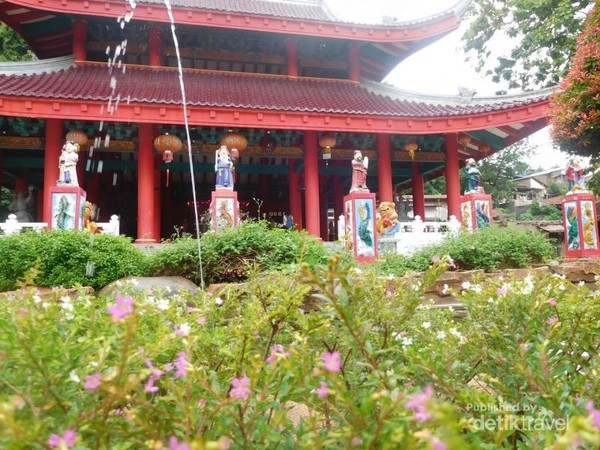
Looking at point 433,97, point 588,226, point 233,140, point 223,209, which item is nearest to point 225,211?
point 223,209

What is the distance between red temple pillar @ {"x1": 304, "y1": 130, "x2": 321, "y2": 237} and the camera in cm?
1005

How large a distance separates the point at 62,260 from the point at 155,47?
775cm

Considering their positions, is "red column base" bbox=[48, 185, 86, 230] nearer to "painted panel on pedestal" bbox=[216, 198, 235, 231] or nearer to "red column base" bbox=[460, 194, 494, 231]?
"painted panel on pedestal" bbox=[216, 198, 235, 231]

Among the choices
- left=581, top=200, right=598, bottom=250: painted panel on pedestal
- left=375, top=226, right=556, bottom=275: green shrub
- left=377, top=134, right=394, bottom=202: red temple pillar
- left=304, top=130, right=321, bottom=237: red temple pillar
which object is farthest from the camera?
left=377, top=134, right=394, bottom=202: red temple pillar

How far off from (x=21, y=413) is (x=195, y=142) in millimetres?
9995

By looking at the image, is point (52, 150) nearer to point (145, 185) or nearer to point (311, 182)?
point (145, 185)

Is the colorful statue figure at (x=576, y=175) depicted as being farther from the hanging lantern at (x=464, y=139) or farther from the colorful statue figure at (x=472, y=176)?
the hanging lantern at (x=464, y=139)

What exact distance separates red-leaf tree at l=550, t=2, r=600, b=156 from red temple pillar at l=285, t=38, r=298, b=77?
6.87 meters

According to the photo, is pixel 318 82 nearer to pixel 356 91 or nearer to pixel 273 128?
pixel 356 91

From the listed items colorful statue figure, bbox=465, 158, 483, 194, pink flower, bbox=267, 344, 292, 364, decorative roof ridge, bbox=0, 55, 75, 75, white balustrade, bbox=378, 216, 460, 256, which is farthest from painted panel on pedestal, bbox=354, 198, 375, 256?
decorative roof ridge, bbox=0, 55, 75, 75

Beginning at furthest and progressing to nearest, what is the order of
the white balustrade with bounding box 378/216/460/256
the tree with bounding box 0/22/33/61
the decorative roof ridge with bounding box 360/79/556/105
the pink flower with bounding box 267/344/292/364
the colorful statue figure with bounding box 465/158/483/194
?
the tree with bounding box 0/22/33/61 → the decorative roof ridge with bounding box 360/79/556/105 → the colorful statue figure with bounding box 465/158/483/194 → the white balustrade with bounding box 378/216/460/256 → the pink flower with bounding box 267/344/292/364

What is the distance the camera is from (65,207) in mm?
7426

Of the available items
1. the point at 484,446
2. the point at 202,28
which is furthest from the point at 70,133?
the point at 484,446

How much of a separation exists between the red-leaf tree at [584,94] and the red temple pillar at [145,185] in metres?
7.46
